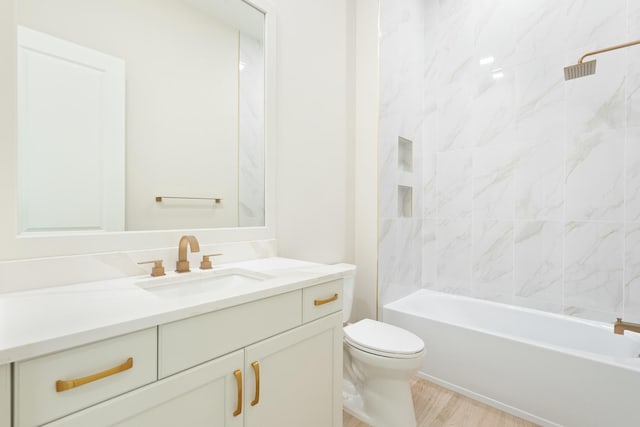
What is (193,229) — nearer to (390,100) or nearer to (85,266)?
(85,266)

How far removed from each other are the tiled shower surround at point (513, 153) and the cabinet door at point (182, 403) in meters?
1.50

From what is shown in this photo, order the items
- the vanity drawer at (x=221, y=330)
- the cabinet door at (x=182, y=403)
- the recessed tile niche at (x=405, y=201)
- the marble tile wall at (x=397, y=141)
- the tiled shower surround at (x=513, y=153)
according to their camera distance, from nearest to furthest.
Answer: the cabinet door at (x=182, y=403)
the vanity drawer at (x=221, y=330)
the tiled shower surround at (x=513, y=153)
the marble tile wall at (x=397, y=141)
the recessed tile niche at (x=405, y=201)

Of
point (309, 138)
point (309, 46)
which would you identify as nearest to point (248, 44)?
point (309, 46)

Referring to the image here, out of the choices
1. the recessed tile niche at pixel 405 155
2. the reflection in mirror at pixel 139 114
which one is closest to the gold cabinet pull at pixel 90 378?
the reflection in mirror at pixel 139 114

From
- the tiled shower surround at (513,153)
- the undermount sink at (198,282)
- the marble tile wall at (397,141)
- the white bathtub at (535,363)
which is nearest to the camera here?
the undermount sink at (198,282)

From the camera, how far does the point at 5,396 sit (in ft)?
1.64

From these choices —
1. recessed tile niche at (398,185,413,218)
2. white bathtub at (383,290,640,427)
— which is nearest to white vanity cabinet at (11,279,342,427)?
white bathtub at (383,290,640,427)

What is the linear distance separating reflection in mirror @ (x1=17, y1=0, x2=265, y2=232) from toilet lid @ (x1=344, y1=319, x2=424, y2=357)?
0.79 m

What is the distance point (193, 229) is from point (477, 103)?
237 cm

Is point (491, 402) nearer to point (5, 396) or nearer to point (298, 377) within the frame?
point (298, 377)

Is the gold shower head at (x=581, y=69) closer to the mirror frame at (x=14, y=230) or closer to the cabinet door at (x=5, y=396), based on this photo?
the mirror frame at (x=14, y=230)

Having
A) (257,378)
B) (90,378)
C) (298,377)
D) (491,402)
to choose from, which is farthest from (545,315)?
(90,378)

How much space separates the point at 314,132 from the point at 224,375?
144 cm

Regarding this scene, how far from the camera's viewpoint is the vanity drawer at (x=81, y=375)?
0.53 metres
